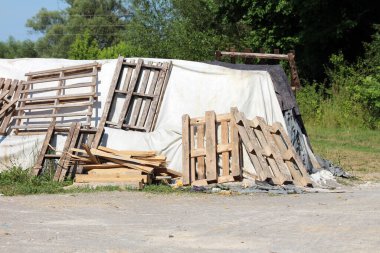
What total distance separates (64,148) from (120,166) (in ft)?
4.91

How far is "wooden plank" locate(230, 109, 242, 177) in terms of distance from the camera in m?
15.7

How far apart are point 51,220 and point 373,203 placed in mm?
5380

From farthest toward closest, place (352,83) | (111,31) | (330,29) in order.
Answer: (111,31), (330,29), (352,83)

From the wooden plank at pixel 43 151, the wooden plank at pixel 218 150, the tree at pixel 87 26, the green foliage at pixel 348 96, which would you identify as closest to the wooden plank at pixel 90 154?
the wooden plank at pixel 43 151

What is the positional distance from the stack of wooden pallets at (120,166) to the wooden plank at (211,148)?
745 millimetres

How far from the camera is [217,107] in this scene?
56.2ft

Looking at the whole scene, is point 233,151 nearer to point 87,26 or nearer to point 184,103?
point 184,103

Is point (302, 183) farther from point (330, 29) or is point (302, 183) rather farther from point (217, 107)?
point (330, 29)

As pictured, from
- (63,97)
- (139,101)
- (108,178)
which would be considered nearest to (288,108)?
(139,101)

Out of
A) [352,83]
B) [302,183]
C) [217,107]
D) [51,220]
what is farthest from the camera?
[352,83]

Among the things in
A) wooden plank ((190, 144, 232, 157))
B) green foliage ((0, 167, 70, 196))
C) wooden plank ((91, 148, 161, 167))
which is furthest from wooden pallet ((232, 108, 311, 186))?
green foliage ((0, 167, 70, 196))

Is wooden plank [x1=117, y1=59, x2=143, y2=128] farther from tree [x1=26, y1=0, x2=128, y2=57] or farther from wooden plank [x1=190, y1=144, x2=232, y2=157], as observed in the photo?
tree [x1=26, y1=0, x2=128, y2=57]

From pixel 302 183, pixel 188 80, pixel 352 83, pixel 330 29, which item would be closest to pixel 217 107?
pixel 188 80

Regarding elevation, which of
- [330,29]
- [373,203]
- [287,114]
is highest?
[330,29]
